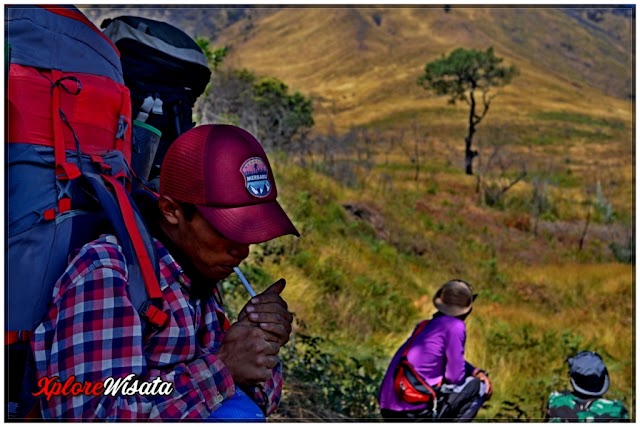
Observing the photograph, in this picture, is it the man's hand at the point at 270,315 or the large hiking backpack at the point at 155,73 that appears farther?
the large hiking backpack at the point at 155,73

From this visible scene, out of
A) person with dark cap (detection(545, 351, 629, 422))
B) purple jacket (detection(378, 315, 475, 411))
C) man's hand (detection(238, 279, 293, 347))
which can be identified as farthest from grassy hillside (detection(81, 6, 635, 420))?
man's hand (detection(238, 279, 293, 347))

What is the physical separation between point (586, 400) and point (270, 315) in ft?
10.2

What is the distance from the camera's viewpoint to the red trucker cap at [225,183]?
157cm

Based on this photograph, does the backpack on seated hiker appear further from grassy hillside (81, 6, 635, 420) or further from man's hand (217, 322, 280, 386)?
man's hand (217, 322, 280, 386)

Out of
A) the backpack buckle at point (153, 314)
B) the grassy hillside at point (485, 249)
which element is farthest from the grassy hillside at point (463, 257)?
the backpack buckle at point (153, 314)

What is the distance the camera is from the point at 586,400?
413 centimetres

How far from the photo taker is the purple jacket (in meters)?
4.10

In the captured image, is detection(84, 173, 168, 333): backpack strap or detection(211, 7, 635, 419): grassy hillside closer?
detection(84, 173, 168, 333): backpack strap

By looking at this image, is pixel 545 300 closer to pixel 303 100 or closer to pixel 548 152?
pixel 303 100

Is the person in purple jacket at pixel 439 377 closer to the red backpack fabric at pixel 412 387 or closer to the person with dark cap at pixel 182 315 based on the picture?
the red backpack fabric at pixel 412 387

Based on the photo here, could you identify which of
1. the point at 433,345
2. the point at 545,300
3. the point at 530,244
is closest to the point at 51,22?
the point at 433,345

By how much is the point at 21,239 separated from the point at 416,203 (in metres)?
18.3

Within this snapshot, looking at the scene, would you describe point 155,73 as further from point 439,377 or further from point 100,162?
point 439,377

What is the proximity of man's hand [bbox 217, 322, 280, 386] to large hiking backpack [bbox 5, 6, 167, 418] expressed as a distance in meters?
0.17
